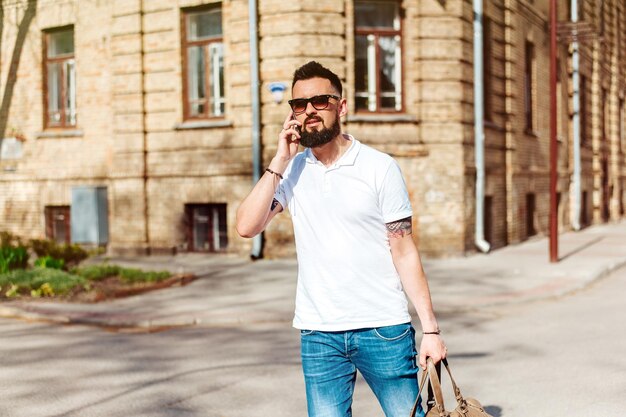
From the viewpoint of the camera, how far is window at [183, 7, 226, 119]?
16281 mm

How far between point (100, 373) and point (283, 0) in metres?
10.0

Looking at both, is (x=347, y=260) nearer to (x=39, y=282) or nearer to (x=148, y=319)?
(x=148, y=319)

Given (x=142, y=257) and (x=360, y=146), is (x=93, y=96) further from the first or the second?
(x=360, y=146)

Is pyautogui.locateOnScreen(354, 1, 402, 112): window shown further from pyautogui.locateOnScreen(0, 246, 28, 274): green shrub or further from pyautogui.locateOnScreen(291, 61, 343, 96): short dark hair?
pyautogui.locateOnScreen(291, 61, 343, 96): short dark hair

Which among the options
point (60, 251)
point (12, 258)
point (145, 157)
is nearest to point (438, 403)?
point (12, 258)

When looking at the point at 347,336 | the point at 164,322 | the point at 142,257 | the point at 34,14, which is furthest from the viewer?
the point at 34,14

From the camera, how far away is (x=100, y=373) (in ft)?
22.4

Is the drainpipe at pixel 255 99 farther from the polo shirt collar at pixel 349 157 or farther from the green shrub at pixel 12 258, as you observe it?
the polo shirt collar at pixel 349 157

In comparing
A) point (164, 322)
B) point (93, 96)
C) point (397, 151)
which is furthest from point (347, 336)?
point (93, 96)

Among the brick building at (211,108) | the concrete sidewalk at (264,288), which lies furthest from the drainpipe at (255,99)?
the concrete sidewalk at (264,288)

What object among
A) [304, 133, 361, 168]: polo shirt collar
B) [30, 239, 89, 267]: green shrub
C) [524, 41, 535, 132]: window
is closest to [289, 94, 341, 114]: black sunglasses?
[304, 133, 361, 168]: polo shirt collar

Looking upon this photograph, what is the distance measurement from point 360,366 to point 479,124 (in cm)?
1397

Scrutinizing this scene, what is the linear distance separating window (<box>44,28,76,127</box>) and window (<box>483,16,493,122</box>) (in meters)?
9.20

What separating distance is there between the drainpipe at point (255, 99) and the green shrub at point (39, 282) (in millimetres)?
4573
